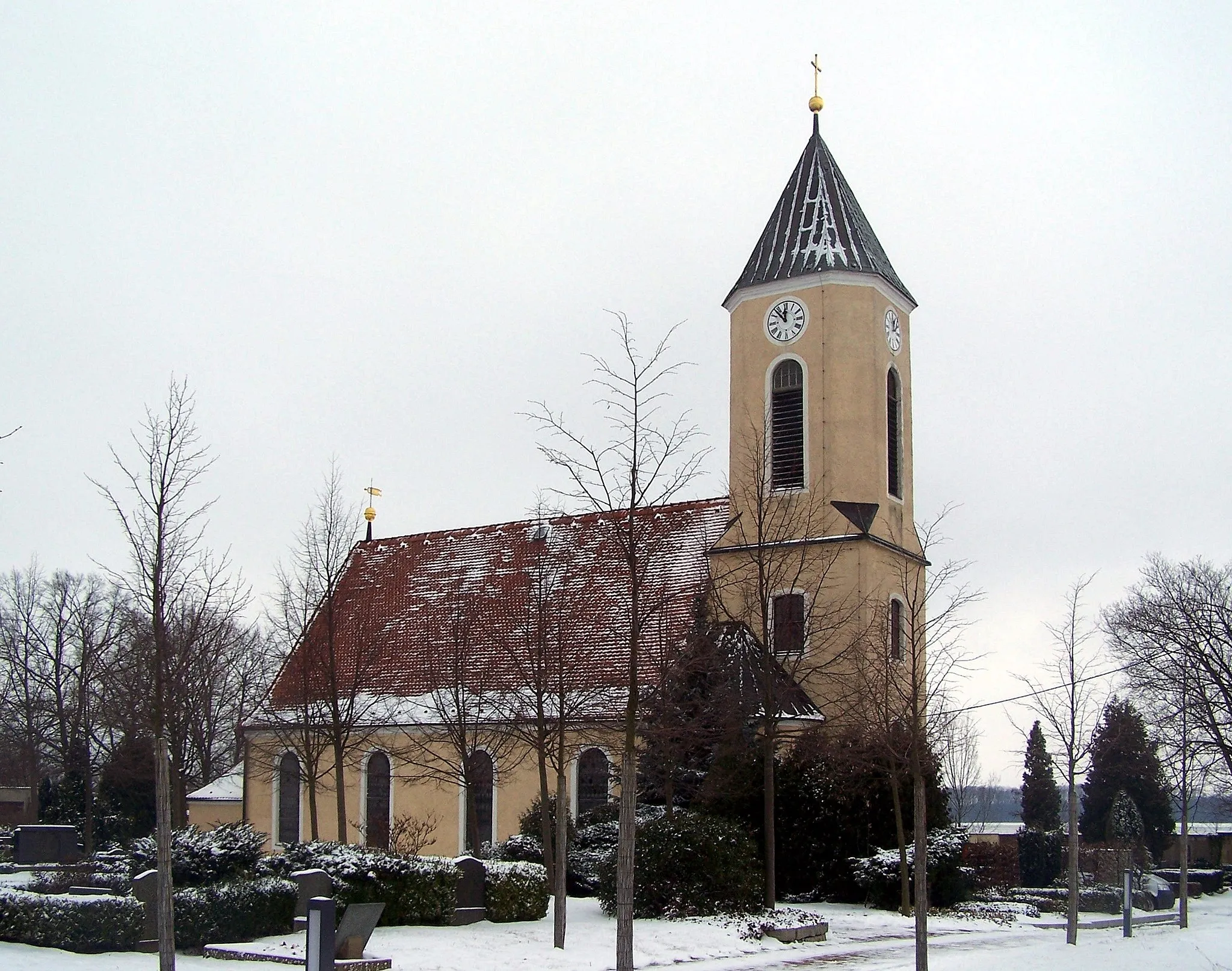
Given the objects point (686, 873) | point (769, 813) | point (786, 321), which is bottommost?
point (686, 873)

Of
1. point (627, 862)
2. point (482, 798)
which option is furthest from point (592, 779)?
point (627, 862)

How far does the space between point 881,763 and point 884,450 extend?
8891mm

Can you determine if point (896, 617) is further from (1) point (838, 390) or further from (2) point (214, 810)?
(2) point (214, 810)

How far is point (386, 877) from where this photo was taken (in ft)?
65.8

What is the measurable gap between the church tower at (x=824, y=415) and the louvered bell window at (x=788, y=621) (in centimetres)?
5

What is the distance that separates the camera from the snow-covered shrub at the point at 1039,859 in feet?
125

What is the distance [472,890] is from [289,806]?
645 inches

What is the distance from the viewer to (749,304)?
112 ft

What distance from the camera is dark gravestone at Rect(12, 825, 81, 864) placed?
3278 centimetres

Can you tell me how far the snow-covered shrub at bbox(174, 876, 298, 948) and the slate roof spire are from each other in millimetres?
20552

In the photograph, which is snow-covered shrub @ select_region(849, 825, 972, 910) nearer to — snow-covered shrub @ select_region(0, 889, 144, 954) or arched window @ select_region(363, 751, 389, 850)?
arched window @ select_region(363, 751, 389, 850)

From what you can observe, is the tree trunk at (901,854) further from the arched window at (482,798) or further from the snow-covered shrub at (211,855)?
the snow-covered shrub at (211,855)

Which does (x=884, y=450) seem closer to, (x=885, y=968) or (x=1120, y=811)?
(x=885, y=968)

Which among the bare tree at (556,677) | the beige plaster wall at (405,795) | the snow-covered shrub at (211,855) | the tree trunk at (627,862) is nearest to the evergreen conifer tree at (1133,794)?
the beige plaster wall at (405,795)
